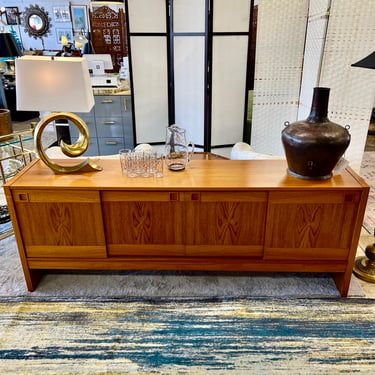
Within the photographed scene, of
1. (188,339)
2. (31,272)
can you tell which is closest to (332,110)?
(188,339)

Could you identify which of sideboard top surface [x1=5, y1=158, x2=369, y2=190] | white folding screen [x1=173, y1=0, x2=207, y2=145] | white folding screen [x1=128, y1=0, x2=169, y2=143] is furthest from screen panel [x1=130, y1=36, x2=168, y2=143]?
sideboard top surface [x1=5, y1=158, x2=369, y2=190]

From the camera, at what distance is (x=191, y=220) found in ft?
6.48

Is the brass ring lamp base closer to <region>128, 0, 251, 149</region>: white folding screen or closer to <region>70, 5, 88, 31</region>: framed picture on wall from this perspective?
<region>128, 0, 251, 149</region>: white folding screen

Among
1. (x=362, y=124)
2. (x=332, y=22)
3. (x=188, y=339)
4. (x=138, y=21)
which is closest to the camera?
(x=188, y=339)

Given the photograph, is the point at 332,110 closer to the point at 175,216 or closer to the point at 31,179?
the point at 175,216

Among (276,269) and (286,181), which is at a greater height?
(286,181)

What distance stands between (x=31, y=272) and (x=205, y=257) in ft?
3.49

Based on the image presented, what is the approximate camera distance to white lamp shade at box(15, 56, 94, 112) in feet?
6.00

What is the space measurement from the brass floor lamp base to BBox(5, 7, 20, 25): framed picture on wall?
926 cm

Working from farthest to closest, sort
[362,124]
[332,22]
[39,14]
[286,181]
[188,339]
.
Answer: [39,14] < [362,124] < [332,22] < [286,181] < [188,339]

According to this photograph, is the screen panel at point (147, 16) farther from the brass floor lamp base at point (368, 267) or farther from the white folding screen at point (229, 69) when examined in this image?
the brass floor lamp base at point (368, 267)

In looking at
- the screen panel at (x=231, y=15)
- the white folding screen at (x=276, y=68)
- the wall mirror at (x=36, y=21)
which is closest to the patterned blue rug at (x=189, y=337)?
the white folding screen at (x=276, y=68)

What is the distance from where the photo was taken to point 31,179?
1940 mm

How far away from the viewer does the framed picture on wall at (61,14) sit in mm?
8266
